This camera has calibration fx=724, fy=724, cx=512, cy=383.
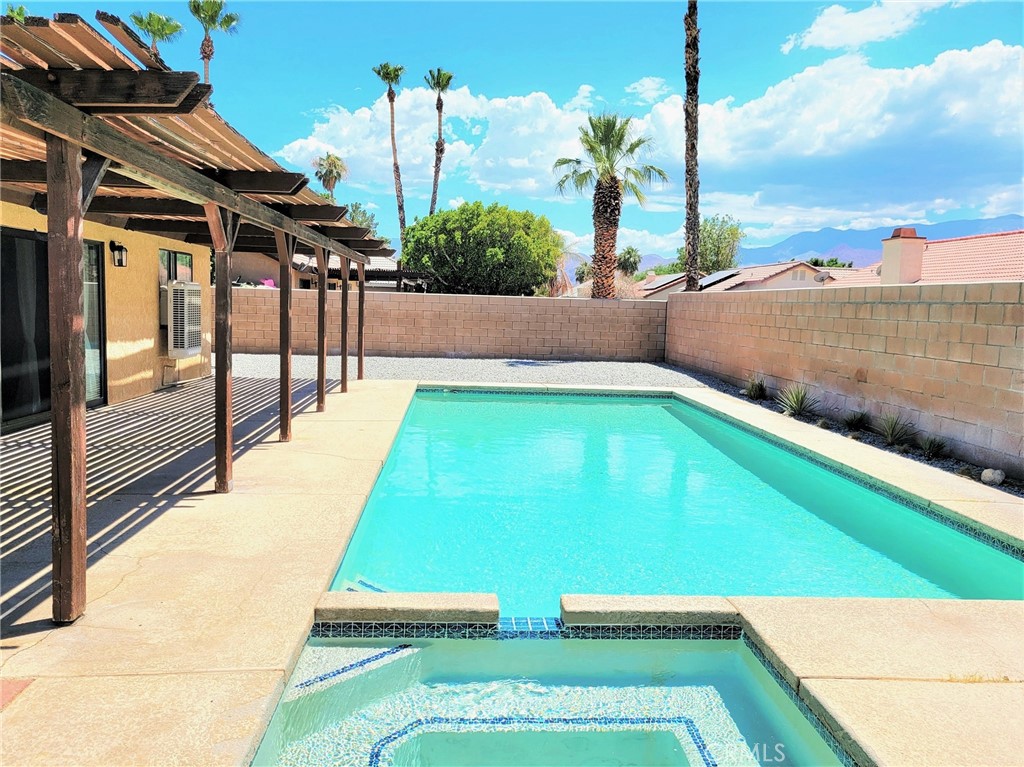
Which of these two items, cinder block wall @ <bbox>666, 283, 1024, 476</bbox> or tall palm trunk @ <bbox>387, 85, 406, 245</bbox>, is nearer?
cinder block wall @ <bbox>666, 283, 1024, 476</bbox>

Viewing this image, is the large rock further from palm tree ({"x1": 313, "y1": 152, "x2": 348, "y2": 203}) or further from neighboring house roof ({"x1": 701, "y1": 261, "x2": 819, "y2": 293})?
palm tree ({"x1": 313, "y1": 152, "x2": 348, "y2": 203})

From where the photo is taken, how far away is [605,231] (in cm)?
1872

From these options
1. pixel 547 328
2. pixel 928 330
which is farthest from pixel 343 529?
pixel 547 328

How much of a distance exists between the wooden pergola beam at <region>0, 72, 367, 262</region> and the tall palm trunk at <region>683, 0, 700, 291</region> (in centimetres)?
1335

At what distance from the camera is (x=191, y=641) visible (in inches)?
125

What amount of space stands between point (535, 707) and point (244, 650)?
1287 millimetres

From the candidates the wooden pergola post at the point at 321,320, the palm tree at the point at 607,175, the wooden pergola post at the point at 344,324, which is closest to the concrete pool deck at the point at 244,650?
the wooden pergola post at the point at 321,320

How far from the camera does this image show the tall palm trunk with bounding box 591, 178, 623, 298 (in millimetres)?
18312

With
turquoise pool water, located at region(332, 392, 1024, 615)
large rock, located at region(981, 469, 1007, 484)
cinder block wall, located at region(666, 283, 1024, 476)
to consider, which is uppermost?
cinder block wall, located at region(666, 283, 1024, 476)

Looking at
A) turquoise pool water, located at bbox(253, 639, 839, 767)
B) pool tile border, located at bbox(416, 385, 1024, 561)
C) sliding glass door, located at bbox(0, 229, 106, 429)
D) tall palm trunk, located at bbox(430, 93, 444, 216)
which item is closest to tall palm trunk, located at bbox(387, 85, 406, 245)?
tall palm trunk, located at bbox(430, 93, 444, 216)

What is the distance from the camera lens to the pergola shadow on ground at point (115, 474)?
389 cm

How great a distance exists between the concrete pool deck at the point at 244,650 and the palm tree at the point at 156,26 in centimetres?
2954

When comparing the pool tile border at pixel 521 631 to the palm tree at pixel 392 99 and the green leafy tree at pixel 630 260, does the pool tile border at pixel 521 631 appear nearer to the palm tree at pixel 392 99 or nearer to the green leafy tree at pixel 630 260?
the palm tree at pixel 392 99

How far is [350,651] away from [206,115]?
2733 millimetres
